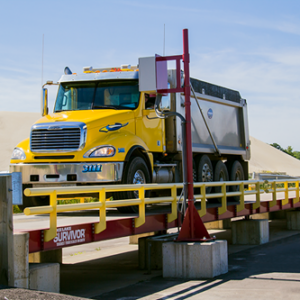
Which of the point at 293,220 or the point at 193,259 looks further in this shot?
the point at 293,220

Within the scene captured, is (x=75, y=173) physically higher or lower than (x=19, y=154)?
lower

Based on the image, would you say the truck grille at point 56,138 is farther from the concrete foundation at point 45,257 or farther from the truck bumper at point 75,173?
the concrete foundation at point 45,257

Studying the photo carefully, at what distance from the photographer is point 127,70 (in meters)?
11.5

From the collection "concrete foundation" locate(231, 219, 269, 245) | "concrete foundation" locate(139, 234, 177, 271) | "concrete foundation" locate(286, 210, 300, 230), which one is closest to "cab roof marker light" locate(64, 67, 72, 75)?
"concrete foundation" locate(139, 234, 177, 271)

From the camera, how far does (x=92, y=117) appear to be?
10.4 meters

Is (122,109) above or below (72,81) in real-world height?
below

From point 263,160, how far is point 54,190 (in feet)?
429

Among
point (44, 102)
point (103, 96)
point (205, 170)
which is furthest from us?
point (205, 170)

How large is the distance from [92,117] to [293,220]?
11.8 metres

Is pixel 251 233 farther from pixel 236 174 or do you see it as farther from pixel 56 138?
pixel 56 138

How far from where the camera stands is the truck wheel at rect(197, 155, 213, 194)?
13.7 meters

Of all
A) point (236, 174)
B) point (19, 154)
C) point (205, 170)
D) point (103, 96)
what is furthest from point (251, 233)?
point (19, 154)

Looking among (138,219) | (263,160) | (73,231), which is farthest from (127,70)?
(263,160)

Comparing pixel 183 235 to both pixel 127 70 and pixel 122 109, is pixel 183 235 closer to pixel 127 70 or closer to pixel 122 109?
pixel 122 109
